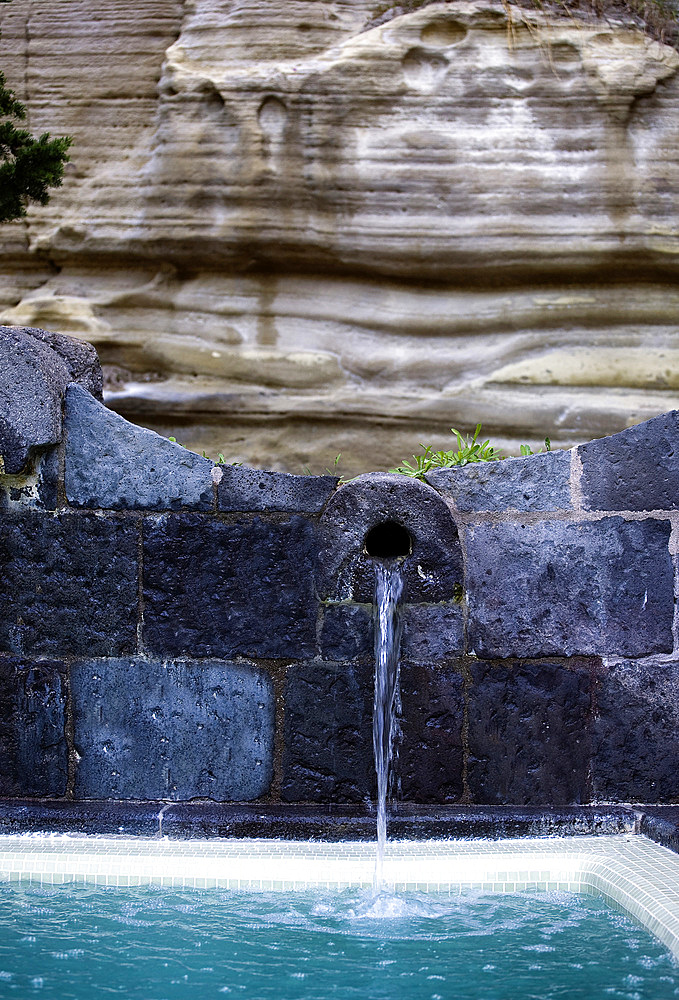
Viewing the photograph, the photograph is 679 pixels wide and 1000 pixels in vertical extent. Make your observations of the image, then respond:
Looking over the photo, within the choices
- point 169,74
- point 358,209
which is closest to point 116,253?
point 169,74

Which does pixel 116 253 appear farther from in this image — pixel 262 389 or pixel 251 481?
pixel 251 481

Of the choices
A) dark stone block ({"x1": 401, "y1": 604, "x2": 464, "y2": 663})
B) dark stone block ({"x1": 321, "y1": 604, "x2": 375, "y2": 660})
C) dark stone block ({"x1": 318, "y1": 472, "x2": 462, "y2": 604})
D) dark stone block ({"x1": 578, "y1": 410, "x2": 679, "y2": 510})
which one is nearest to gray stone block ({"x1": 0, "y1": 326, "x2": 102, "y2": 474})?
dark stone block ({"x1": 318, "y1": 472, "x2": 462, "y2": 604})

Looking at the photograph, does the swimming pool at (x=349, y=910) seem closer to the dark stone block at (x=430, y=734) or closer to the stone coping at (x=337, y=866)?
the stone coping at (x=337, y=866)

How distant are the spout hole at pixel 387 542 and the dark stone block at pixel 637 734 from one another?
85cm

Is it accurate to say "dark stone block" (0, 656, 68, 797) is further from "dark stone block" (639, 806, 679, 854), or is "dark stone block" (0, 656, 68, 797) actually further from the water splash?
"dark stone block" (639, 806, 679, 854)

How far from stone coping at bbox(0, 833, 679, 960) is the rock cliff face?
5.04 m

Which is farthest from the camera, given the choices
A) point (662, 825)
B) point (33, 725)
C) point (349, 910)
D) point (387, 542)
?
point (387, 542)

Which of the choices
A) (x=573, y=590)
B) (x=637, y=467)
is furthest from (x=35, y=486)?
(x=637, y=467)

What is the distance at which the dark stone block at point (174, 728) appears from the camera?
3.42 metres

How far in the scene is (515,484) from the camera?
3408 millimetres

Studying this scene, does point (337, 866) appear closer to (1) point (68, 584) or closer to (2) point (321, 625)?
(2) point (321, 625)

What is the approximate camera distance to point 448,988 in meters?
2.37

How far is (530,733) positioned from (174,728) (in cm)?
126

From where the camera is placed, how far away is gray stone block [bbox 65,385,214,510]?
3420mm
